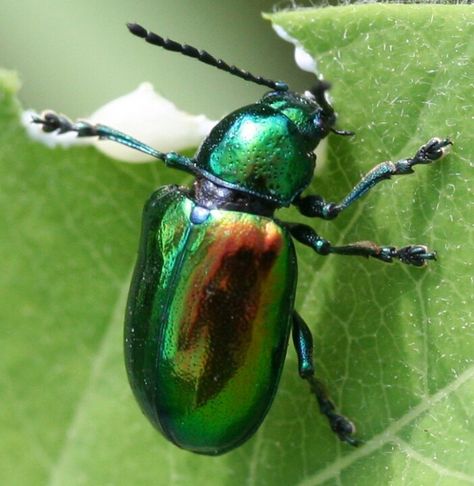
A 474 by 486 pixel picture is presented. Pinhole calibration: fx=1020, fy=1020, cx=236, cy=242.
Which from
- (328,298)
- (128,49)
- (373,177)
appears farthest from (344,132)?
(128,49)

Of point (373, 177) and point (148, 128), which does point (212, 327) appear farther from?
point (148, 128)

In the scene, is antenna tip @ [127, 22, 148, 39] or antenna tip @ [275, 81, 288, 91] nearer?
antenna tip @ [127, 22, 148, 39]

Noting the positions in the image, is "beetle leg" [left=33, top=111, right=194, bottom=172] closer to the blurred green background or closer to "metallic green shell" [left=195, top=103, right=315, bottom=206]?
"metallic green shell" [left=195, top=103, right=315, bottom=206]

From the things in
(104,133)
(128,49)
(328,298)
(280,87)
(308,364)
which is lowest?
(128,49)

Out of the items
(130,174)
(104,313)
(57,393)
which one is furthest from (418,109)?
(57,393)

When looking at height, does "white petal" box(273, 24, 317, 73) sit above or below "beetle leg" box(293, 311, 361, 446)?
above

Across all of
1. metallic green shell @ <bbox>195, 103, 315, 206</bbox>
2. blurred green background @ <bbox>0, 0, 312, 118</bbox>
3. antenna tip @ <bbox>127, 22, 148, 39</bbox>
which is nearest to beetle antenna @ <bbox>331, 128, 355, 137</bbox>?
metallic green shell @ <bbox>195, 103, 315, 206</bbox>

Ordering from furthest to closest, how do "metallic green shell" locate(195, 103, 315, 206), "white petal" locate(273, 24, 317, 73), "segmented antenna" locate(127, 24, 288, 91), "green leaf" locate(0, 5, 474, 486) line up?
"segmented antenna" locate(127, 24, 288, 91) < "metallic green shell" locate(195, 103, 315, 206) < "white petal" locate(273, 24, 317, 73) < "green leaf" locate(0, 5, 474, 486)
